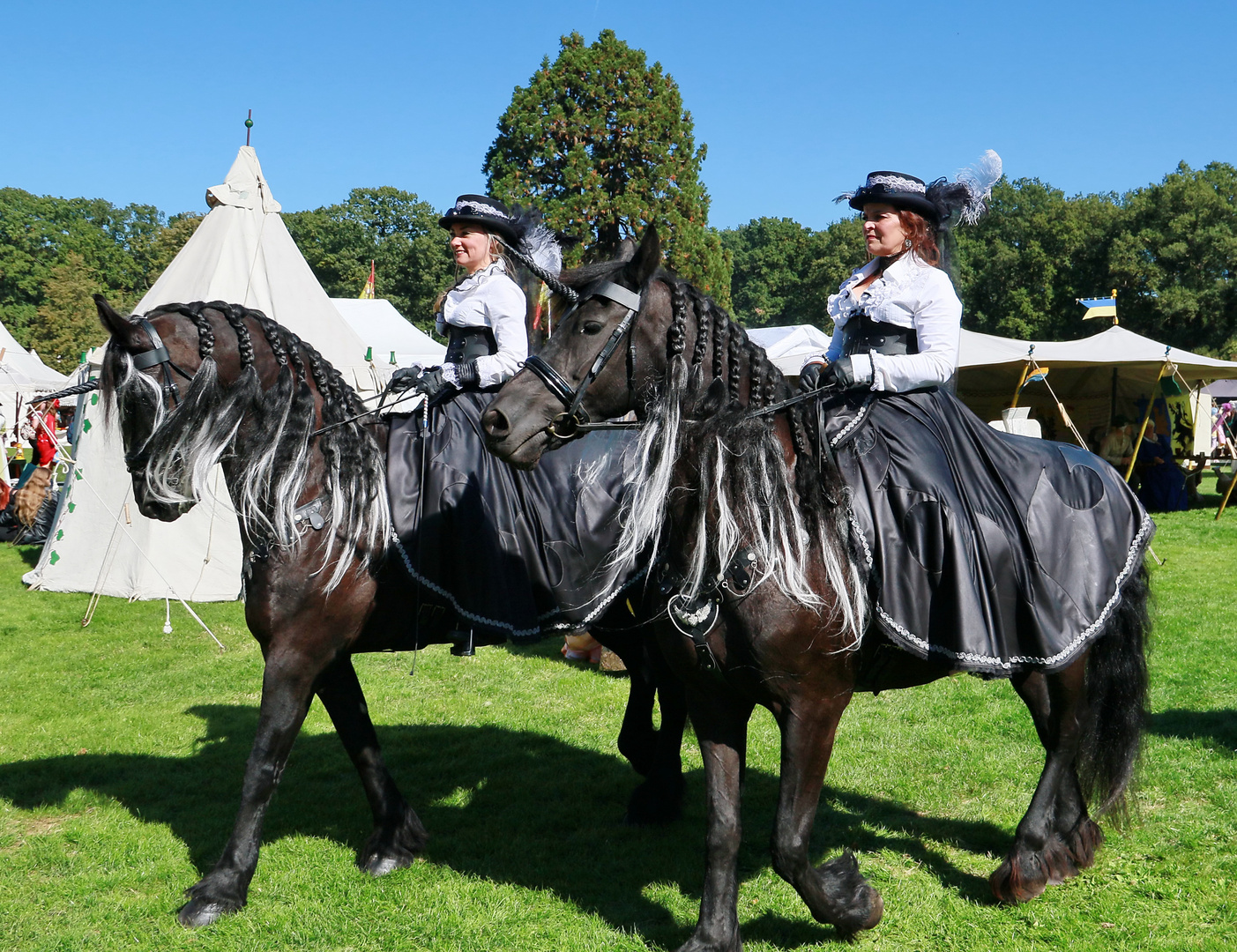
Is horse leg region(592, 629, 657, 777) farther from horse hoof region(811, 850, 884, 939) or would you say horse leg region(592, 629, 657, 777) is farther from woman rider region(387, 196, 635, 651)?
horse hoof region(811, 850, 884, 939)

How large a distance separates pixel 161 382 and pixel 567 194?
87.2 feet

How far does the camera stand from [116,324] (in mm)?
3537

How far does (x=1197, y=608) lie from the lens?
909 cm

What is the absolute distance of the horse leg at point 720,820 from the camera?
10.4ft

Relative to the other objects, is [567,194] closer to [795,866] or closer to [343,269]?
[795,866]

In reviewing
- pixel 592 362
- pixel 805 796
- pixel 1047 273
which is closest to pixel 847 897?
pixel 805 796

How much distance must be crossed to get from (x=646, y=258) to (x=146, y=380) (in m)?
1.97

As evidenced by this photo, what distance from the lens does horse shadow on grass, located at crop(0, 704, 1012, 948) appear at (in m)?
4.10

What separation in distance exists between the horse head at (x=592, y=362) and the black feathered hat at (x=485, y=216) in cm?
159

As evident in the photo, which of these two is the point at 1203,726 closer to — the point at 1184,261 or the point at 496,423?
the point at 496,423

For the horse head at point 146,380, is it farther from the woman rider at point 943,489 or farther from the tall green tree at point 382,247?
the tall green tree at point 382,247

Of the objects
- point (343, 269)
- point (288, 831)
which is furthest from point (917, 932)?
point (343, 269)

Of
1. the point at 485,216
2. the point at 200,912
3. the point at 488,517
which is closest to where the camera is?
the point at 200,912

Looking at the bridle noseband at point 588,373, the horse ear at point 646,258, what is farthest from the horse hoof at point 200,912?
the horse ear at point 646,258
